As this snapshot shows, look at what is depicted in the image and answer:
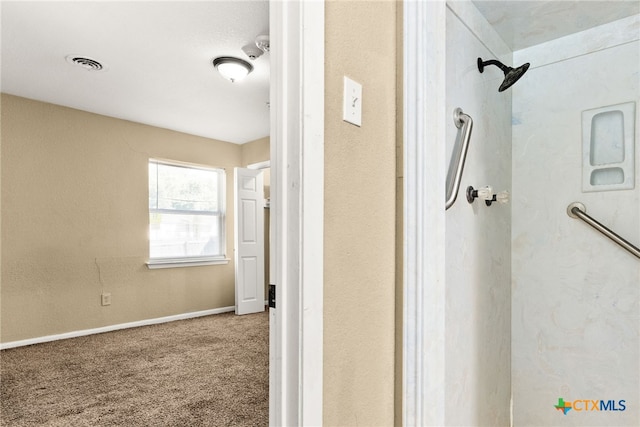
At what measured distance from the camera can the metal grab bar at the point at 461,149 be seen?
1317 millimetres

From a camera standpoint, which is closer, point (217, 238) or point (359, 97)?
point (359, 97)

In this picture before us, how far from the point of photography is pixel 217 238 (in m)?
5.04

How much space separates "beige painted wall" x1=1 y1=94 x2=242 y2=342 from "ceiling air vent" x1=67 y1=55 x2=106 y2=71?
120 cm

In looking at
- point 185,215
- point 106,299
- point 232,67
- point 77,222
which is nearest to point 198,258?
point 185,215

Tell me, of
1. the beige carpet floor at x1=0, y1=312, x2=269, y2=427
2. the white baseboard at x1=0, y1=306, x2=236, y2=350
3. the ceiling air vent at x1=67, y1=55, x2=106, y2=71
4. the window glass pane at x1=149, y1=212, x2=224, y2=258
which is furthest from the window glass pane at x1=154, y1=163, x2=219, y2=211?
the ceiling air vent at x1=67, y1=55, x2=106, y2=71

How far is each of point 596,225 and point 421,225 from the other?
1243 millimetres

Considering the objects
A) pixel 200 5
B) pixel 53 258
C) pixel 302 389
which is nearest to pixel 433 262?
pixel 302 389

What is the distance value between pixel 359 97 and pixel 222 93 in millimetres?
2760

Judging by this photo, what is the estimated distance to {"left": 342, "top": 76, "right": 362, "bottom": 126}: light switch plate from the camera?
91 cm

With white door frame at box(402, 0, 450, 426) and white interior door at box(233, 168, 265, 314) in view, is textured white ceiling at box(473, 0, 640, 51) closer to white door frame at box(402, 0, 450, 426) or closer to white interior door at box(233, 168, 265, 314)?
white door frame at box(402, 0, 450, 426)

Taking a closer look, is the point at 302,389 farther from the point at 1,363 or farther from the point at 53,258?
the point at 53,258

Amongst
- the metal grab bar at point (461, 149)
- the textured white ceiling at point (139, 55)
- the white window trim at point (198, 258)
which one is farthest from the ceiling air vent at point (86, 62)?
the metal grab bar at point (461, 149)

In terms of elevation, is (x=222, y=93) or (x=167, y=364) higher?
(x=222, y=93)

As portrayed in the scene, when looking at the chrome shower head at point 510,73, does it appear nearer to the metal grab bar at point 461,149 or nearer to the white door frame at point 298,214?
the metal grab bar at point 461,149
